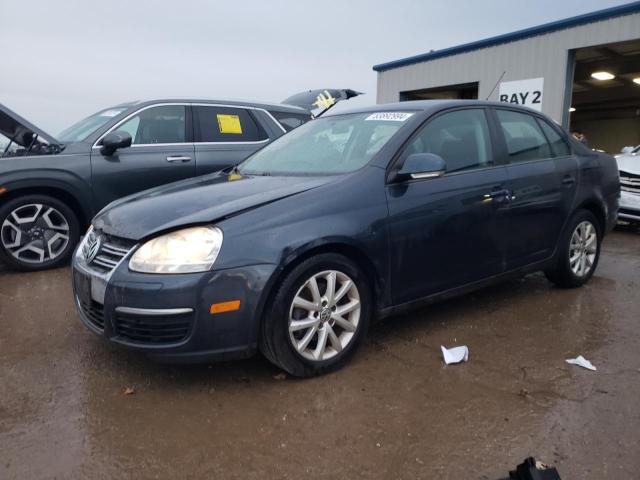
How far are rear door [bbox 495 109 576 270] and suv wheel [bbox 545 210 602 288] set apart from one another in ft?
0.61

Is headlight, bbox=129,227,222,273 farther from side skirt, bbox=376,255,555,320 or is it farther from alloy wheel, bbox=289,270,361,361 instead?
side skirt, bbox=376,255,555,320

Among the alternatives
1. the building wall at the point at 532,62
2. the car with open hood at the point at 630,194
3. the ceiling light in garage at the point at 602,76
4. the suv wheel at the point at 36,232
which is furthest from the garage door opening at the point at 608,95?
the suv wheel at the point at 36,232

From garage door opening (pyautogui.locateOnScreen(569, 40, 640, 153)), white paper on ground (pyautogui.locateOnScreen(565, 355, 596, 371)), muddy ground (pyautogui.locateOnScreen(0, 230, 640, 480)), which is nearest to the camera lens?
muddy ground (pyautogui.locateOnScreen(0, 230, 640, 480))

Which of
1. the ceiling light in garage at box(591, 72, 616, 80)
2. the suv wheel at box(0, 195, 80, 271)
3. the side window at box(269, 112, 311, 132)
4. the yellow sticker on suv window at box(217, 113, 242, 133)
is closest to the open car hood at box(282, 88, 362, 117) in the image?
the side window at box(269, 112, 311, 132)

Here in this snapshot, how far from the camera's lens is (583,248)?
4.51 metres

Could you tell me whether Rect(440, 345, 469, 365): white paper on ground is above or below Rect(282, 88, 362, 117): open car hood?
below

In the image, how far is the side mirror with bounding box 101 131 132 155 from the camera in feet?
16.8

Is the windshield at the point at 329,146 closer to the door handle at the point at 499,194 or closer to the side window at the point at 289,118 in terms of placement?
the door handle at the point at 499,194

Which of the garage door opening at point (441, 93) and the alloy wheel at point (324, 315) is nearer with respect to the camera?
the alloy wheel at point (324, 315)

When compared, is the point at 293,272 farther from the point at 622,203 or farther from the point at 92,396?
the point at 622,203

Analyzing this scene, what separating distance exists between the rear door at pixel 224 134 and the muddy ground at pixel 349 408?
8.59ft

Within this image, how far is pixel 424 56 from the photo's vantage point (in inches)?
597

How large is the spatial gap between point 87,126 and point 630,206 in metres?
6.95

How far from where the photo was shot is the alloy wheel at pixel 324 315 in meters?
2.77
